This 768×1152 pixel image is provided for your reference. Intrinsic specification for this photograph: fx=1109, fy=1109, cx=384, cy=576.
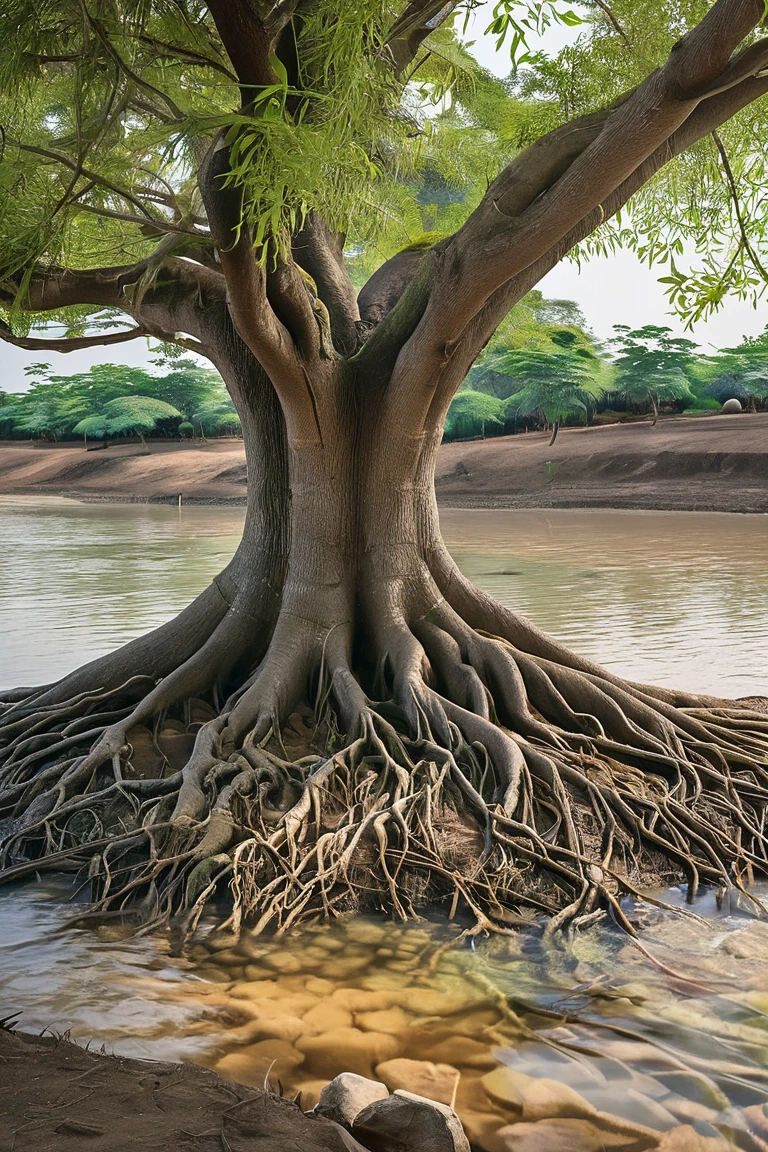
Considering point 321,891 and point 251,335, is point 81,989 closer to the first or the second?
point 321,891

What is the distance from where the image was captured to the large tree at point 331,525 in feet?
14.3

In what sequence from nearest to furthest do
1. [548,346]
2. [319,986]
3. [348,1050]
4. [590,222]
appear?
[348,1050]
[319,986]
[590,222]
[548,346]

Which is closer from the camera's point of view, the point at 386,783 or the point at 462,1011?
the point at 462,1011

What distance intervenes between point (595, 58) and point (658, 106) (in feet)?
7.01

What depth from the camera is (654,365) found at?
39875 mm

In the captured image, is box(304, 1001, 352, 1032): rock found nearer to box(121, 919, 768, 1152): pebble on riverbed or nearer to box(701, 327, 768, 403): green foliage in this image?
box(121, 919, 768, 1152): pebble on riverbed

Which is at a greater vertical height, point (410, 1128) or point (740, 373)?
point (740, 373)

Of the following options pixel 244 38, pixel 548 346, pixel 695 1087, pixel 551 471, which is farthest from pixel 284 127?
pixel 548 346

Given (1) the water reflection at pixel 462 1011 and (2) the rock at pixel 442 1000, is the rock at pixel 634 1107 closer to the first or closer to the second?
(1) the water reflection at pixel 462 1011

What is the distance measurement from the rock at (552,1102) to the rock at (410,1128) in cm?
54

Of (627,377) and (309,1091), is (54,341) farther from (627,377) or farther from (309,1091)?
(627,377)

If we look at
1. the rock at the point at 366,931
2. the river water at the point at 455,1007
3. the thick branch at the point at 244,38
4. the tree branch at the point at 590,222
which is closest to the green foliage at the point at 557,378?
the tree branch at the point at 590,222

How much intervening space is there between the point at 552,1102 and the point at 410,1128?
26.7 inches

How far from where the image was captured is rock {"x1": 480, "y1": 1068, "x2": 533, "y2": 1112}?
3264 mm
